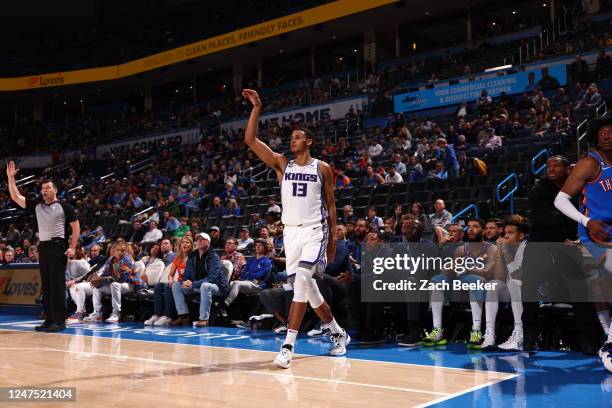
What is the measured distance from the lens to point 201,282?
8898 mm

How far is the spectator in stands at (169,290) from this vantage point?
366 inches

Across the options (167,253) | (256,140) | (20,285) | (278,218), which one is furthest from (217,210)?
(256,140)

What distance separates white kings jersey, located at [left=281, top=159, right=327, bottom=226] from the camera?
5.37 meters

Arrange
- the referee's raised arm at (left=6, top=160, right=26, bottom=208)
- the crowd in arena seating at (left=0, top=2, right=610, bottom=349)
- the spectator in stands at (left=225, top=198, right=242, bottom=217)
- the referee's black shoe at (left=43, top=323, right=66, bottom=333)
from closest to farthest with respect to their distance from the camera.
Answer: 1. the crowd in arena seating at (left=0, top=2, right=610, bottom=349)
2. the referee's raised arm at (left=6, top=160, right=26, bottom=208)
3. the referee's black shoe at (left=43, top=323, right=66, bottom=333)
4. the spectator in stands at (left=225, top=198, right=242, bottom=217)

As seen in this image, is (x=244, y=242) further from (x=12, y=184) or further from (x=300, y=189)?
(x=300, y=189)

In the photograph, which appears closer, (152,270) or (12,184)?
(12,184)

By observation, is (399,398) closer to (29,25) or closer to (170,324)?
(170,324)

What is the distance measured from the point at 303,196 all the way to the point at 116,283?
5.77 m

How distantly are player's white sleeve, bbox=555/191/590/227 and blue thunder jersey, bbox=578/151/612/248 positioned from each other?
108mm

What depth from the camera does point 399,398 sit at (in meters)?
3.93

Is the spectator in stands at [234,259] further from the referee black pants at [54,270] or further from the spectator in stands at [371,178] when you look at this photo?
the spectator in stands at [371,178]

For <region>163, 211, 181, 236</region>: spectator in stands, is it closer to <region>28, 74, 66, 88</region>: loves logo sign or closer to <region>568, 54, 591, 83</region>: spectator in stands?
<region>568, 54, 591, 83</region>: spectator in stands

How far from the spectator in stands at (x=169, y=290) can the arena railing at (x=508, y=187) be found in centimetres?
508

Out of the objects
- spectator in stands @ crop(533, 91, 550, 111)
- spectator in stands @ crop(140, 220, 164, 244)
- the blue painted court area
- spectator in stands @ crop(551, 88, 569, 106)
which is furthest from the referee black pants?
spectator in stands @ crop(551, 88, 569, 106)
